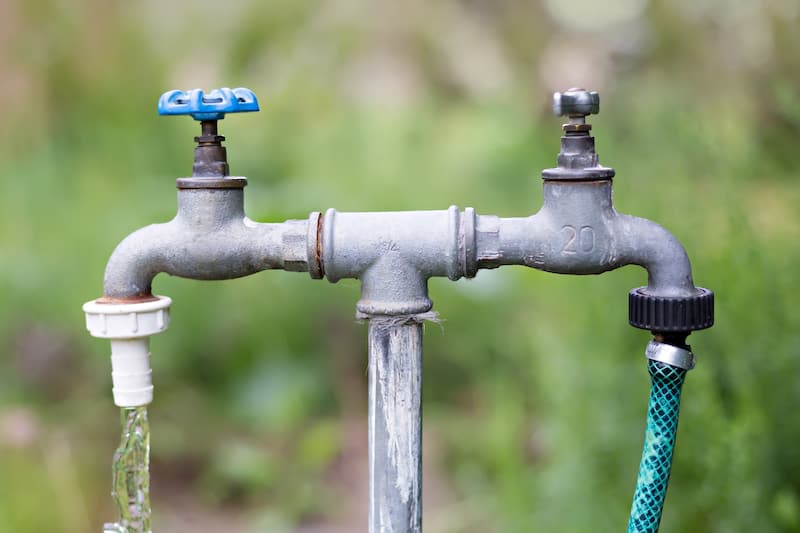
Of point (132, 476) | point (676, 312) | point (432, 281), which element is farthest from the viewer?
point (432, 281)

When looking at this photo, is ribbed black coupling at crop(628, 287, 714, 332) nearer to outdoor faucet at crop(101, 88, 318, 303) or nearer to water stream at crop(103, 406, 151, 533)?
outdoor faucet at crop(101, 88, 318, 303)

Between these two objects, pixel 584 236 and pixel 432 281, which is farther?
pixel 432 281

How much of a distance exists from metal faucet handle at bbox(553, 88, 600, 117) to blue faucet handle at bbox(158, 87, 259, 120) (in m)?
0.32

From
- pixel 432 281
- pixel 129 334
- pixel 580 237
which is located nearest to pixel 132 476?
pixel 129 334

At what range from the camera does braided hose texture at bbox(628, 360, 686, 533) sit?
37.4 inches

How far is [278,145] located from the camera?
340cm

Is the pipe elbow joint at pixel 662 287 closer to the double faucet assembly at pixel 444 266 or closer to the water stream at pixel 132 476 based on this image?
the double faucet assembly at pixel 444 266

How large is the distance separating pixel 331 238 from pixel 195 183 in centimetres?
17

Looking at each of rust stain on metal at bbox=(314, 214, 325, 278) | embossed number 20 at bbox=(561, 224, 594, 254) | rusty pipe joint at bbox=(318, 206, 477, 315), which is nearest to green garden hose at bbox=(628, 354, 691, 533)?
embossed number 20 at bbox=(561, 224, 594, 254)

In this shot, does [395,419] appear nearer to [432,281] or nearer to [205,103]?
[205,103]

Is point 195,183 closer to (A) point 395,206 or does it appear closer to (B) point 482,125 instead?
(A) point 395,206


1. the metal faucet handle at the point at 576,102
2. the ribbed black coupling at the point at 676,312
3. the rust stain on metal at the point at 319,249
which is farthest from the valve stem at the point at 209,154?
the ribbed black coupling at the point at 676,312

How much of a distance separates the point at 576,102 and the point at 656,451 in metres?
0.38

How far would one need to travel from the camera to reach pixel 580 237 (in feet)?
3.15
